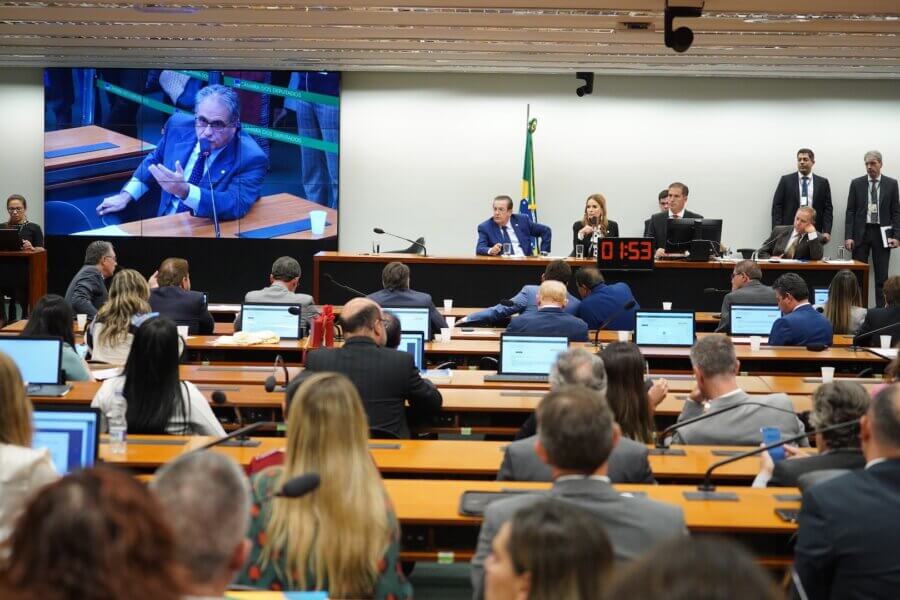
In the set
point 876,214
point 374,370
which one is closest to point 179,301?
point 374,370

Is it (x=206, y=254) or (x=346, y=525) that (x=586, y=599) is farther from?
(x=206, y=254)

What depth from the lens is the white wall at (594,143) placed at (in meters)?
14.9

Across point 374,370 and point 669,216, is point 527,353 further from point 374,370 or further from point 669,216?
point 669,216

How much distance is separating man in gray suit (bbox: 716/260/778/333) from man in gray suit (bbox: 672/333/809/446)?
414 cm

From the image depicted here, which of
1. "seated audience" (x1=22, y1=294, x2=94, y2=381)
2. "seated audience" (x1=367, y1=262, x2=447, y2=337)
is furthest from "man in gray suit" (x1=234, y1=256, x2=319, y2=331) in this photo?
"seated audience" (x1=22, y1=294, x2=94, y2=381)

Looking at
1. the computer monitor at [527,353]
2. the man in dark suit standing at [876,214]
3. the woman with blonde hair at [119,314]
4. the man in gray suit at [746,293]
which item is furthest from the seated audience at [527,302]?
the man in dark suit standing at [876,214]

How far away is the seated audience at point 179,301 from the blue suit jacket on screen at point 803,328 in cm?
430

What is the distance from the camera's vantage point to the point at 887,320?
801 cm

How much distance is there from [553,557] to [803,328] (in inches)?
254

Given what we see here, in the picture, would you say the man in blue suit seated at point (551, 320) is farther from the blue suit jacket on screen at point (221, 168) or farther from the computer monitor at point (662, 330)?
the blue suit jacket on screen at point (221, 168)

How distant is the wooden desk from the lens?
11.3m

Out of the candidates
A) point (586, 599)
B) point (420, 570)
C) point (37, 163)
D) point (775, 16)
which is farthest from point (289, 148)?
point (586, 599)

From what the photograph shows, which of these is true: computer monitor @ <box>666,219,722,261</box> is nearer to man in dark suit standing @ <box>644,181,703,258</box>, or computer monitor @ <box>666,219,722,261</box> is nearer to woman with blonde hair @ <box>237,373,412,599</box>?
man in dark suit standing @ <box>644,181,703,258</box>

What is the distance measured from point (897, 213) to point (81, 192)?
1060cm
